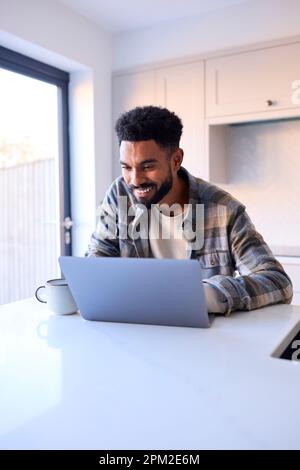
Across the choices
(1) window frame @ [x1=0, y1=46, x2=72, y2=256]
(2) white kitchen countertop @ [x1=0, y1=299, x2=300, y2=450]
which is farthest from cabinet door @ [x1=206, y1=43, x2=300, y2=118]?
(2) white kitchen countertop @ [x1=0, y1=299, x2=300, y2=450]

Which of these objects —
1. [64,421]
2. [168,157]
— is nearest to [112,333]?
[64,421]

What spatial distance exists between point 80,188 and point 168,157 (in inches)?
79.8

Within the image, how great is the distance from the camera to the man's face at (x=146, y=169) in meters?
1.41

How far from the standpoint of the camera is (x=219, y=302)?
1.10 metres

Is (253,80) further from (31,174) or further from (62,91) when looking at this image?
(31,174)

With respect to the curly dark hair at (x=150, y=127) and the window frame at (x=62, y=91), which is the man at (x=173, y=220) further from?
the window frame at (x=62, y=91)

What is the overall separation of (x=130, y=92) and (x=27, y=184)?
1029mm

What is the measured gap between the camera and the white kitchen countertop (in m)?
0.54

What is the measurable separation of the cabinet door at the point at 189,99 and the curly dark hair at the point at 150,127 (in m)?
1.62

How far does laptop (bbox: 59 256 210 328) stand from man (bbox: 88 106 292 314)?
0.58ft

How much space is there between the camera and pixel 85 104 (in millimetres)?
3344

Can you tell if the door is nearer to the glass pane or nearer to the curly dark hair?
the glass pane

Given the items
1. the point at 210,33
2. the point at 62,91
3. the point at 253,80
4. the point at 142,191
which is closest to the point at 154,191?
the point at 142,191

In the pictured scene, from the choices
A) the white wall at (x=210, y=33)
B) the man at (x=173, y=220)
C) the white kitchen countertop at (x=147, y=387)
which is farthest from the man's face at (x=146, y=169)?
the white wall at (x=210, y=33)
